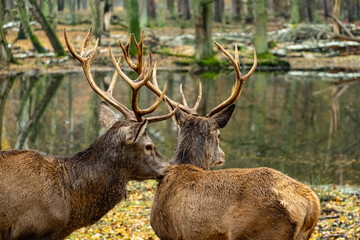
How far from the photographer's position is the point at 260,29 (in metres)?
31.0

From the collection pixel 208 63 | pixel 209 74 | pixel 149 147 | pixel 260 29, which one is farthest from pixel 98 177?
pixel 260 29

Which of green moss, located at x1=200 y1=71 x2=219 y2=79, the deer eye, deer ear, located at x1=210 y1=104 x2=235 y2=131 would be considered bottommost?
green moss, located at x1=200 y1=71 x2=219 y2=79

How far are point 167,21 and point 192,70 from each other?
2024cm

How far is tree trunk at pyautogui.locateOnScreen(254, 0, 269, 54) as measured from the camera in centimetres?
3072

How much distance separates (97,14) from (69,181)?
28759mm

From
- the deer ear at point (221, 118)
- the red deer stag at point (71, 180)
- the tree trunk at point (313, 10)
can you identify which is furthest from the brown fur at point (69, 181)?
the tree trunk at point (313, 10)

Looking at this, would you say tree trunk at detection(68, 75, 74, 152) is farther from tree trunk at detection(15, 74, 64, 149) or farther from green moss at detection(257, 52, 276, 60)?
green moss at detection(257, 52, 276, 60)

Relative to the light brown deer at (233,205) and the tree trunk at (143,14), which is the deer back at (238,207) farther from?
the tree trunk at (143,14)

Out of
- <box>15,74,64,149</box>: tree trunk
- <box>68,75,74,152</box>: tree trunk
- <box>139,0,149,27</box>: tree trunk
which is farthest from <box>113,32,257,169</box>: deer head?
<box>139,0,149,27</box>: tree trunk

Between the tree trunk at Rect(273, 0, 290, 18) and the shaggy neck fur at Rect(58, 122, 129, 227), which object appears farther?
the tree trunk at Rect(273, 0, 290, 18)

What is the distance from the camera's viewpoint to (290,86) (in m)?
23.6

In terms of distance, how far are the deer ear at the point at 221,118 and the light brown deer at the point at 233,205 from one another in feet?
2.82

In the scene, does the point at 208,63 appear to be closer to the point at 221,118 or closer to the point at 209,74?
the point at 209,74

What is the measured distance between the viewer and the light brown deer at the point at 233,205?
4.69 meters
